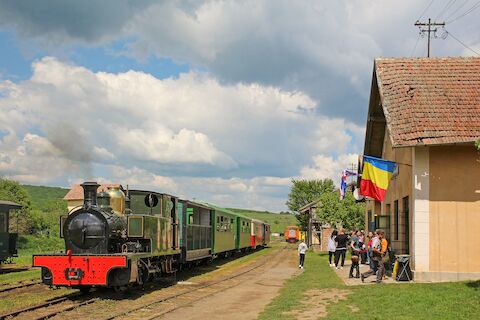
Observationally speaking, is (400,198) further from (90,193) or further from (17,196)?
(17,196)

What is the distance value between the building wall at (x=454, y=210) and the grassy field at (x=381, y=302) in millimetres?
1382

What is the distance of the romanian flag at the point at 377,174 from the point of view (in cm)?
1698

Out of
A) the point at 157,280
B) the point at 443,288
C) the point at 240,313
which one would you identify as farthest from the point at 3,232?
the point at 443,288

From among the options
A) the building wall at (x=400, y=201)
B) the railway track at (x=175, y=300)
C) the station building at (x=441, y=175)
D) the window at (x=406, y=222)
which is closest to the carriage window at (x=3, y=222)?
the railway track at (x=175, y=300)

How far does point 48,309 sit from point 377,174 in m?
10.0

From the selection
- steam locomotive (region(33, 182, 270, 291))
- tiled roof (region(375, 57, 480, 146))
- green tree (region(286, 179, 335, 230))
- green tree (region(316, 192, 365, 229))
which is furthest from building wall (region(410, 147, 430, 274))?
green tree (region(286, 179, 335, 230))

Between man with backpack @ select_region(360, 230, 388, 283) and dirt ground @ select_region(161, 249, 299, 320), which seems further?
man with backpack @ select_region(360, 230, 388, 283)

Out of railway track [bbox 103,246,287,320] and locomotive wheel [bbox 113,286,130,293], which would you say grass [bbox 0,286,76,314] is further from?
railway track [bbox 103,246,287,320]

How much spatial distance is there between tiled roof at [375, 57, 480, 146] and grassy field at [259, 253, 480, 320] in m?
3.86

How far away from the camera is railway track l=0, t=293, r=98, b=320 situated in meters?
11.1

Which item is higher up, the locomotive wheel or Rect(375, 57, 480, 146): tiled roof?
Rect(375, 57, 480, 146): tiled roof

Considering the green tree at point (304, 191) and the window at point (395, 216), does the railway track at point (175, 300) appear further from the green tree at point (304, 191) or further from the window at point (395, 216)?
the green tree at point (304, 191)

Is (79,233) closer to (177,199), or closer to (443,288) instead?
(177,199)

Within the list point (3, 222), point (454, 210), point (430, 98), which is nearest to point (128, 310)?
point (454, 210)
